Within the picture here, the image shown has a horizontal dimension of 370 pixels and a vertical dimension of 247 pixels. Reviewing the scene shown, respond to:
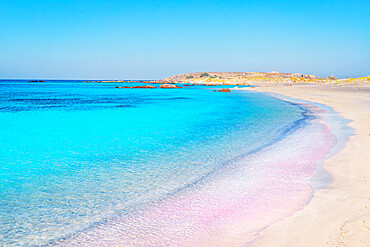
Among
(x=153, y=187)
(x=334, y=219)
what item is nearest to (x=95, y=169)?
(x=153, y=187)

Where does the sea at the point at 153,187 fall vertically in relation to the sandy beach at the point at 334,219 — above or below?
below

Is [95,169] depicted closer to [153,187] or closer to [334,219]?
[153,187]

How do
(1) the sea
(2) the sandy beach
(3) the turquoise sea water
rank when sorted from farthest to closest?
(3) the turquoise sea water
(1) the sea
(2) the sandy beach

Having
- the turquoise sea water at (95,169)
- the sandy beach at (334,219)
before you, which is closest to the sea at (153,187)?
the turquoise sea water at (95,169)

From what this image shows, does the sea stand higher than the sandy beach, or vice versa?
the sandy beach

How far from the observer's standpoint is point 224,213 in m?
6.46

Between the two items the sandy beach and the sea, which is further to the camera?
the sea

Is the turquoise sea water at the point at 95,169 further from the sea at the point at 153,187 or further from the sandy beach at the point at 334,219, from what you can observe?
the sandy beach at the point at 334,219

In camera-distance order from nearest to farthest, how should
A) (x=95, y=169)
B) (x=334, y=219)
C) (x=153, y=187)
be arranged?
(x=334, y=219)
(x=153, y=187)
(x=95, y=169)

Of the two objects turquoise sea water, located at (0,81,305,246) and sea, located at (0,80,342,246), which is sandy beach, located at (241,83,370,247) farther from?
turquoise sea water, located at (0,81,305,246)

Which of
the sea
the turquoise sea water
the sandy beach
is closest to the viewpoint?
Answer: the sandy beach

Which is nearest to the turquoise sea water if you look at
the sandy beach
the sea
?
the sea

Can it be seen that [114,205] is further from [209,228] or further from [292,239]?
[292,239]

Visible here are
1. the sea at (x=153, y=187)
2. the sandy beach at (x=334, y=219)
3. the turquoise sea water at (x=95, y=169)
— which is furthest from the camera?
the turquoise sea water at (x=95, y=169)
